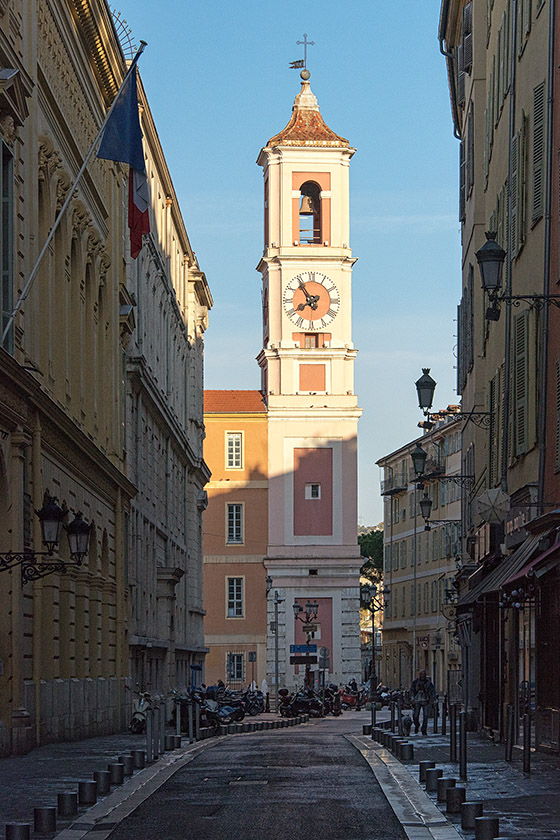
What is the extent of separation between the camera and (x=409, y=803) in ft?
53.4

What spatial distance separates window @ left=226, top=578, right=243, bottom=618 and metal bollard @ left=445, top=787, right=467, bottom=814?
73934 mm

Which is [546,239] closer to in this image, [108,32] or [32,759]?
[32,759]

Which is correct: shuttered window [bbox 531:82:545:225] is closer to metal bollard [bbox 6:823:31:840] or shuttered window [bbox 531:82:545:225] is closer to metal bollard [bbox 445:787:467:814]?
metal bollard [bbox 445:787:467:814]

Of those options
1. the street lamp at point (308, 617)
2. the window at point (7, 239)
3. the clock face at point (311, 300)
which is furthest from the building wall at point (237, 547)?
the window at point (7, 239)

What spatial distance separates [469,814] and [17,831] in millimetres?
3963

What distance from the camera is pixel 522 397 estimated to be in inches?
1026

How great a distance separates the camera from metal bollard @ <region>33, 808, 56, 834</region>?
44.4 ft

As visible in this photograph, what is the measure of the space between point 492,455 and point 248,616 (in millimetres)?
58308

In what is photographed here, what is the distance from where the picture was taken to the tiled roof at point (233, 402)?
90625 mm

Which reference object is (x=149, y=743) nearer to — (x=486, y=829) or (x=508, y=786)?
(x=508, y=786)

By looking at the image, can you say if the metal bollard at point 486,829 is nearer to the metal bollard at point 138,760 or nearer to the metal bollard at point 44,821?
the metal bollard at point 44,821

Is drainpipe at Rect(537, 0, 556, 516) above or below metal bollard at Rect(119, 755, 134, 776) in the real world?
above

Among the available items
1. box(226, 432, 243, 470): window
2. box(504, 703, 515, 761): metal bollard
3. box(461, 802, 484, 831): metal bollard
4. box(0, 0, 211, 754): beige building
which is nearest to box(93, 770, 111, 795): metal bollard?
box(0, 0, 211, 754): beige building

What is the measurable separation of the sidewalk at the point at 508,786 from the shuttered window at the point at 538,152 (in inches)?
325
